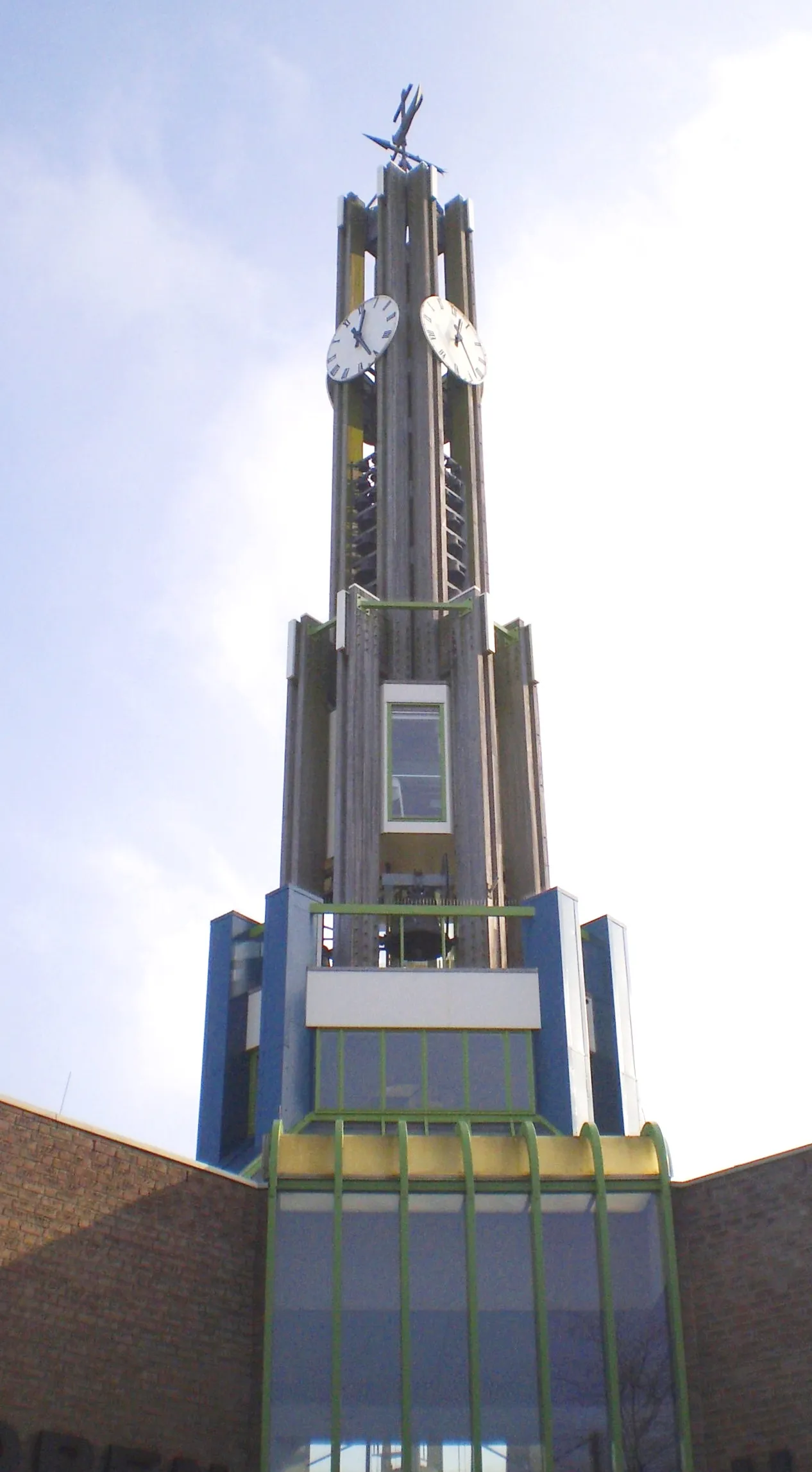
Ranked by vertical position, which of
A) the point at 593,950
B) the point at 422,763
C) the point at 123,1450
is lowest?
the point at 123,1450

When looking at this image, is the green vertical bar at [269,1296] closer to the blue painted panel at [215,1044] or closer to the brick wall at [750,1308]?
the brick wall at [750,1308]

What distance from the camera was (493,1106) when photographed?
141 feet

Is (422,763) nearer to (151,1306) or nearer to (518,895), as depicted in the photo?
(518,895)

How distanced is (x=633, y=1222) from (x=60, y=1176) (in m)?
9.96

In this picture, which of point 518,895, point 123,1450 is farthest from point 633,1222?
point 518,895

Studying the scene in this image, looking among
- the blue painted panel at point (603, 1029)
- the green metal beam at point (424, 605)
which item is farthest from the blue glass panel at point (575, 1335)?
the green metal beam at point (424, 605)

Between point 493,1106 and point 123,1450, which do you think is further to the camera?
point 493,1106

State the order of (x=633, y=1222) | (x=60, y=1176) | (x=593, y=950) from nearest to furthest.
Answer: (x=60, y=1176) < (x=633, y=1222) < (x=593, y=950)

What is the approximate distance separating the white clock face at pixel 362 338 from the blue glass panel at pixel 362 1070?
3207cm

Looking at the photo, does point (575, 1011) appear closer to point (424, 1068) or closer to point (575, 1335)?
point (424, 1068)

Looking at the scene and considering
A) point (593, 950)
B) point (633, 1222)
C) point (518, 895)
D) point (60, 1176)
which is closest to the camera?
point (60, 1176)

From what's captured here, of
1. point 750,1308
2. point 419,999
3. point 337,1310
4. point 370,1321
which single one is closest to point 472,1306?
point 370,1321

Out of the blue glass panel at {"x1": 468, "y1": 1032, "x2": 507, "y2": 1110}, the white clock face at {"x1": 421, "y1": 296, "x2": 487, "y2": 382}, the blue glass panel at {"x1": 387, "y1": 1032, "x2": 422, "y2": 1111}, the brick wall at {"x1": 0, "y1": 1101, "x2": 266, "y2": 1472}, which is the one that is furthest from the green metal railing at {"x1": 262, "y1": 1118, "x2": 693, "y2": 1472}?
the white clock face at {"x1": 421, "y1": 296, "x2": 487, "y2": 382}

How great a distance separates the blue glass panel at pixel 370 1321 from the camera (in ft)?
88.8
